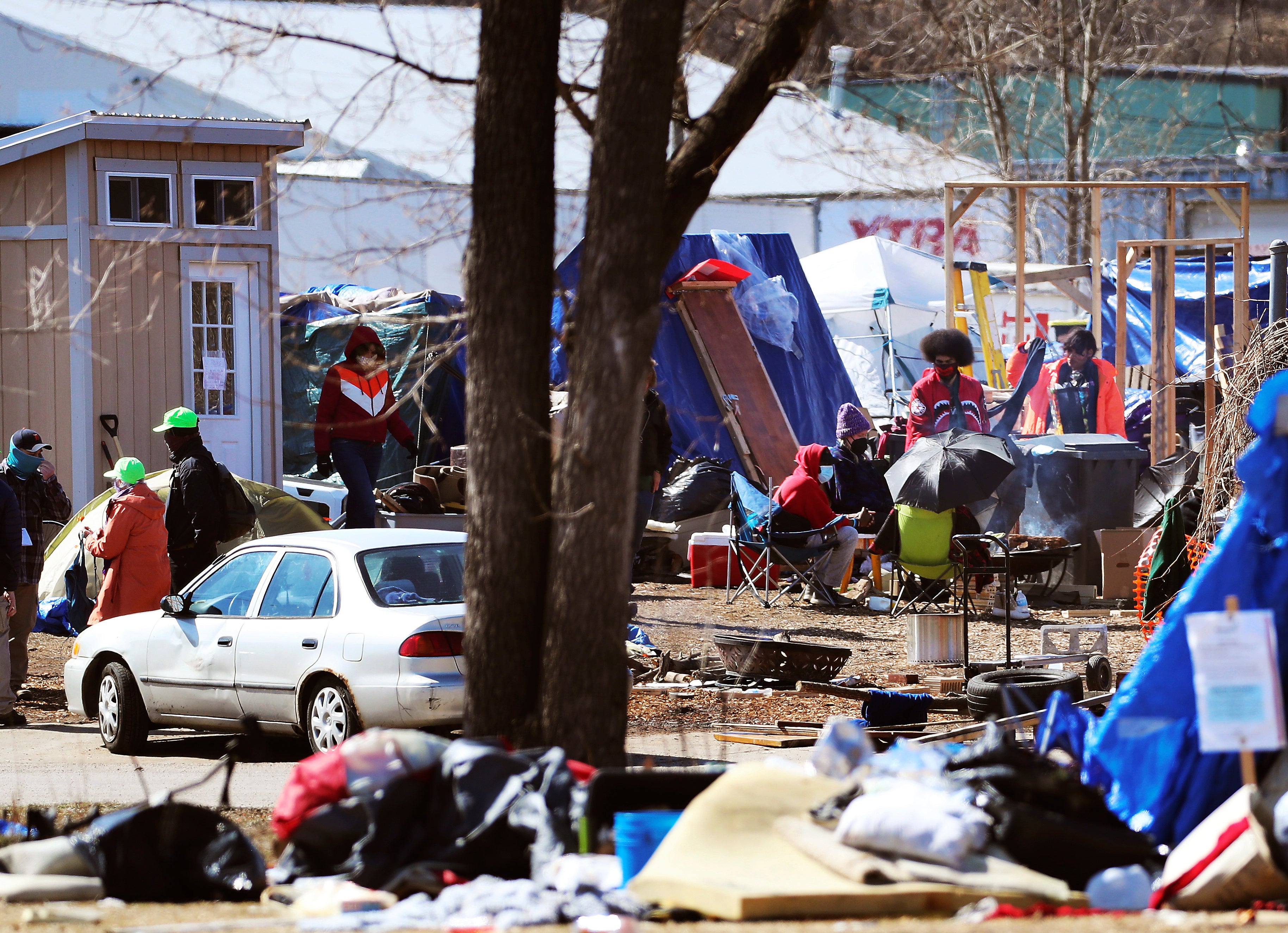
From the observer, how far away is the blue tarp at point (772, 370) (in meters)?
20.6

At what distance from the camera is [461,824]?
5629mm

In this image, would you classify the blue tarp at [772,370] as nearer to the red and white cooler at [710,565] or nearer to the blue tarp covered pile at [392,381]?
the blue tarp covered pile at [392,381]

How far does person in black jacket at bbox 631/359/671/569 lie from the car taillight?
188 inches

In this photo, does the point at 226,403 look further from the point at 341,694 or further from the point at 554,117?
the point at 554,117

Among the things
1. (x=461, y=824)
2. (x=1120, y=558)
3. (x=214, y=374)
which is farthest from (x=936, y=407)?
(x=461, y=824)

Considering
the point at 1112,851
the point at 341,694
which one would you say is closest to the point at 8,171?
the point at 341,694

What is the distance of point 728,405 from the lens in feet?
67.8

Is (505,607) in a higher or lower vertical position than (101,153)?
lower

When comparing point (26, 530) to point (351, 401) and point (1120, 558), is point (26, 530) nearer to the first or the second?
point (351, 401)

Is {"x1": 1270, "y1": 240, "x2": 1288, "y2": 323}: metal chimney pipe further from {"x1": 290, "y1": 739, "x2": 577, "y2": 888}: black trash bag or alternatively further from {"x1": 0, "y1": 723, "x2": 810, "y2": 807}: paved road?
{"x1": 290, "y1": 739, "x2": 577, "y2": 888}: black trash bag

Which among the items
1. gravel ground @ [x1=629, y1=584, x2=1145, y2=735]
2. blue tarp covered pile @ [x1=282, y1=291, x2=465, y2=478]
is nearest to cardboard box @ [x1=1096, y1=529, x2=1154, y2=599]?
gravel ground @ [x1=629, y1=584, x2=1145, y2=735]

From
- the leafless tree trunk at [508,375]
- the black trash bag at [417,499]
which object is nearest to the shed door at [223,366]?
the black trash bag at [417,499]

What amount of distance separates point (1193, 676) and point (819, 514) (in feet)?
31.3

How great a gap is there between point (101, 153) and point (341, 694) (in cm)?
940
